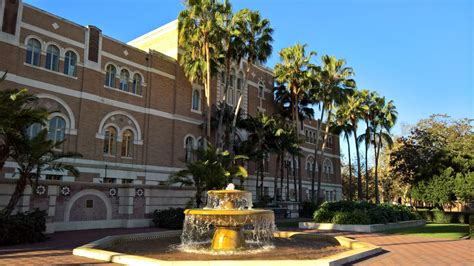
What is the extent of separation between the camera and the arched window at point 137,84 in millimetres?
29297

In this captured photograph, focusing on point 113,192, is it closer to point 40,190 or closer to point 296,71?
point 40,190

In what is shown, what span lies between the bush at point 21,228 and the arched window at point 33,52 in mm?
12542

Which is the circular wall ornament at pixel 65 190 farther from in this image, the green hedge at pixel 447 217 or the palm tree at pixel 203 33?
the green hedge at pixel 447 217

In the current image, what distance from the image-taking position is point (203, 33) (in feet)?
95.2

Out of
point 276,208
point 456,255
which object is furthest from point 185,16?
point 456,255

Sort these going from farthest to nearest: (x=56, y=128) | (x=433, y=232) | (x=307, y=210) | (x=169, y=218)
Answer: (x=307, y=210) → (x=56, y=128) → (x=433, y=232) → (x=169, y=218)

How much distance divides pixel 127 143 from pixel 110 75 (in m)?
4.89

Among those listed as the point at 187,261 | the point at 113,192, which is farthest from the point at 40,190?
the point at 187,261

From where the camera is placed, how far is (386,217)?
23578 mm

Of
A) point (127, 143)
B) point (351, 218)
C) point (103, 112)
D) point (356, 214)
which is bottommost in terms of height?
point (351, 218)

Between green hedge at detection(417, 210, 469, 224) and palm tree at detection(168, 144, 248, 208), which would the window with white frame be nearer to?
palm tree at detection(168, 144, 248, 208)

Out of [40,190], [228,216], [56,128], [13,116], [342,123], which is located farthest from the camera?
[342,123]

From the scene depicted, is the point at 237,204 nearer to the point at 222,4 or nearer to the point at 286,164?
the point at 222,4

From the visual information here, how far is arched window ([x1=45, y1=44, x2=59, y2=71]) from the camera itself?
24278 mm
